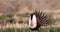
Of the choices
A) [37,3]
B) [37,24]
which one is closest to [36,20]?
[37,24]

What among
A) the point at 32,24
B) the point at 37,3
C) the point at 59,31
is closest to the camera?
the point at 32,24

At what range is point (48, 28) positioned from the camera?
10.8 m

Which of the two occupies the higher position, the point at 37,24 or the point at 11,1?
the point at 11,1

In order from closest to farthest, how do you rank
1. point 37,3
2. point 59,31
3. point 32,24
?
point 32,24 < point 59,31 < point 37,3

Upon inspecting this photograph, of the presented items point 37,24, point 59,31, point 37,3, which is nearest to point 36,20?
point 37,24

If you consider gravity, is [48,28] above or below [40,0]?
below

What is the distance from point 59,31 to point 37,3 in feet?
50.0

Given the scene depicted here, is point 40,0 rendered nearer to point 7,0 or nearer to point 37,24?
point 7,0

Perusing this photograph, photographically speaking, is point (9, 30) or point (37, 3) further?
point (37, 3)

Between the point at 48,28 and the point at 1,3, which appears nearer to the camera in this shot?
the point at 48,28

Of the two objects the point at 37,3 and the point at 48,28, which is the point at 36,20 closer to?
the point at 48,28

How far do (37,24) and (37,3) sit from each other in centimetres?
1682

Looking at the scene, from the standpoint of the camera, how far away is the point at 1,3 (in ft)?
84.1

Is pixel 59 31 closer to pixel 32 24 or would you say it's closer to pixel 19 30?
pixel 19 30
